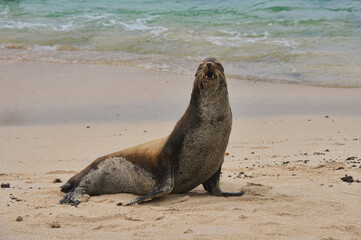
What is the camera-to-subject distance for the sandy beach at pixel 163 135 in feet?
14.4

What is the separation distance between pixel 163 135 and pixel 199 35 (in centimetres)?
1069

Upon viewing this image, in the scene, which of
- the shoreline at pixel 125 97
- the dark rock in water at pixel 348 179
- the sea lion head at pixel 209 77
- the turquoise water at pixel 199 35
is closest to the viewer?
the sea lion head at pixel 209 77

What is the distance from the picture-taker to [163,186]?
5.34m

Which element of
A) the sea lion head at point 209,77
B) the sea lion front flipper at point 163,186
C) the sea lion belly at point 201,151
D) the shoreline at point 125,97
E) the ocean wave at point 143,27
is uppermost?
the sea lion head at point 209,77

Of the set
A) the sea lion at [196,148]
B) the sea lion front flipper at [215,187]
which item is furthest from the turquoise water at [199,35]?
the sea lion at [196,148]

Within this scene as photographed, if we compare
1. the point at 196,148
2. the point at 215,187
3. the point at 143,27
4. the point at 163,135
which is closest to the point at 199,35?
the point at 143,27

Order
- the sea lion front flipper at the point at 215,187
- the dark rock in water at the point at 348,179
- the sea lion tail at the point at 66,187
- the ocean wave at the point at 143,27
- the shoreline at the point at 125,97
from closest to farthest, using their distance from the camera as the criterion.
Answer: the sea lion front flipper at the point at 215,187, the dark rock in water at the point at 348,179, the sea lion tail at the point at 66,187, the shoreline at the point at 125,97, the ocean wave at the point at 143,27

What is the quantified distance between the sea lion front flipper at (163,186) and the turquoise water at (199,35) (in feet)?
28.2

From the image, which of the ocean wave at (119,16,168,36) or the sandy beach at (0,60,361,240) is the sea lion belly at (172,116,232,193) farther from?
the ocean wave at (119,16,168,36)

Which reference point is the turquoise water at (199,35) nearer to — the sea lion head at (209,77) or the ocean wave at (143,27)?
the ocean wave at (143,27)

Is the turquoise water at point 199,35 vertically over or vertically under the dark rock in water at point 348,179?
over

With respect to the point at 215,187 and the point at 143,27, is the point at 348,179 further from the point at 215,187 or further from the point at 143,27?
the point at 143,27

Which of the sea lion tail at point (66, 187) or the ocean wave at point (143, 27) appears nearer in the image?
the sea lion tail at point (66, 187)

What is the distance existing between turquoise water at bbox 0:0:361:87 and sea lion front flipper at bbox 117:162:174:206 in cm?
858
